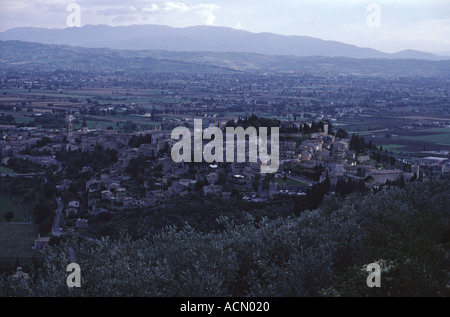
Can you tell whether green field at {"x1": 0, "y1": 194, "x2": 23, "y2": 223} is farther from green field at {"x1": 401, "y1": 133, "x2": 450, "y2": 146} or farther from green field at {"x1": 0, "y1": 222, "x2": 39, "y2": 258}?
green field at {"x1": 401, "y1": 133, "x2": 450, "y2": 146}

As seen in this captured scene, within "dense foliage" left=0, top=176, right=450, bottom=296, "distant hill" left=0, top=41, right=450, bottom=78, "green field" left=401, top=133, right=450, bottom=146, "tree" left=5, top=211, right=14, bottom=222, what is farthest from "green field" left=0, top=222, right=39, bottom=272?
"distant hill" left=0, top=41, right=450, bottom=78

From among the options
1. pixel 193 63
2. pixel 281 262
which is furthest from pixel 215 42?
pixel 281 262

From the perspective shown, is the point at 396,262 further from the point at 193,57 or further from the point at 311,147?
the point at 193,57

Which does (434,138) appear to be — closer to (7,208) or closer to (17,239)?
(7,208)

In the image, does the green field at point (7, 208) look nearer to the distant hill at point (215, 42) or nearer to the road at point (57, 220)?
the road at point (57, 220)

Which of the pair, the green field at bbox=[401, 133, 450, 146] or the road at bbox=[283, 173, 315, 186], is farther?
the green field at bbox=[401, 133, 450, 146]
